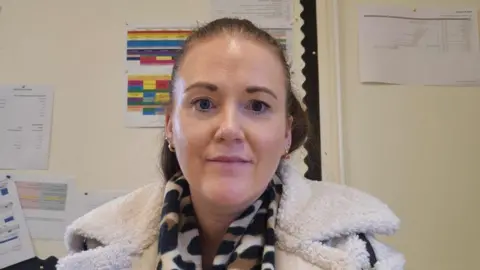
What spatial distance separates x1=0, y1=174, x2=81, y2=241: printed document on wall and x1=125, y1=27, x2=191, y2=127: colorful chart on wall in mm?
292

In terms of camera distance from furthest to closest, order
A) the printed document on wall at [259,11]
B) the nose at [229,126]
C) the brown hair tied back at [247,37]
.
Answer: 1. the printed document on wall at [259,11]
2. the brown hair tied back at [247,37]
3. the nose at [229,126]

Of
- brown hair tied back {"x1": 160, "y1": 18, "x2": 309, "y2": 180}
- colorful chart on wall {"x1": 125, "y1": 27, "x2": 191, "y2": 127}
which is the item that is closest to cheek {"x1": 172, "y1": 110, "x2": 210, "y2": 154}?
brown hair tied back {"x1": 160, "y1": 18, "x2": 309, "y2": 180}

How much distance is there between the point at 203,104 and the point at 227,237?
0.26 m

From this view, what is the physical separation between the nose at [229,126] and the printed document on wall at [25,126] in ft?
2.85

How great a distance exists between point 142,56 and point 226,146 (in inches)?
30.9

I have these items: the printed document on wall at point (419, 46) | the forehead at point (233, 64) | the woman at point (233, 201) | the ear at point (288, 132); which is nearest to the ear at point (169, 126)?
the woman at point (233, 201)

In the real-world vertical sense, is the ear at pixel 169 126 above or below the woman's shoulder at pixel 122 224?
above

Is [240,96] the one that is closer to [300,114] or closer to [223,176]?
[223,176]

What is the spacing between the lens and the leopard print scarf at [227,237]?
2.61 ft

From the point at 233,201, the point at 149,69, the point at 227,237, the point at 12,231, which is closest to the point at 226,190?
the point at 233,201

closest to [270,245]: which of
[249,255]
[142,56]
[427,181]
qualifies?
[249,255]

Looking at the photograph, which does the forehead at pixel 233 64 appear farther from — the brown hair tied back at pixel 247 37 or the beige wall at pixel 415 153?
the beige wall at pixel 415 153

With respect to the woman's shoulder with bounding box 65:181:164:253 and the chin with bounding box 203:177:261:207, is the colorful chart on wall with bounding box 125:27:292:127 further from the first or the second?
the chin with bounding box 203:177:261:207

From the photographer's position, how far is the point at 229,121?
2.45 ft
